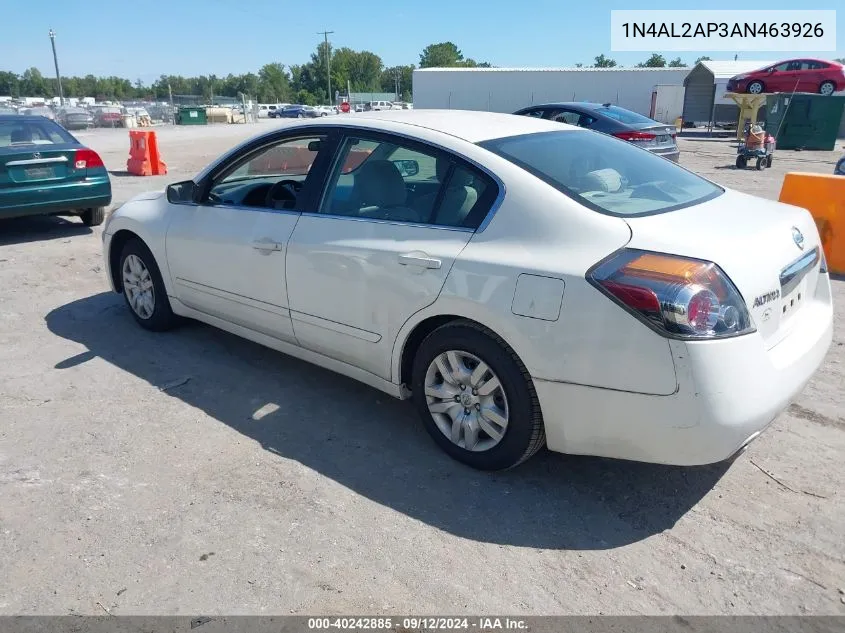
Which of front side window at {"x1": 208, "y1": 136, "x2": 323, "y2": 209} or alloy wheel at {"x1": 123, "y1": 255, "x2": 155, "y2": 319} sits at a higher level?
front side window at {"x1": 208, "y1": 136, "x2": 323, "y2": 209}

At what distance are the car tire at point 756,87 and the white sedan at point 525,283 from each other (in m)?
31.2

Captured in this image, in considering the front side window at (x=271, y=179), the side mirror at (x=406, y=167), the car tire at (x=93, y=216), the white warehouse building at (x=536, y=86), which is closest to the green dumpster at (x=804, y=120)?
the white warehouse building at (x=536, y=86)

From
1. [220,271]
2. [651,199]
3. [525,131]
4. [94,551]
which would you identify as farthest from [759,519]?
[220,271]

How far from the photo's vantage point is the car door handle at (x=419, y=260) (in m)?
3.15

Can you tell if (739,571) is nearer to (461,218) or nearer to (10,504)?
(461,218)

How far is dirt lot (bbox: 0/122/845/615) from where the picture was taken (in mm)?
2502

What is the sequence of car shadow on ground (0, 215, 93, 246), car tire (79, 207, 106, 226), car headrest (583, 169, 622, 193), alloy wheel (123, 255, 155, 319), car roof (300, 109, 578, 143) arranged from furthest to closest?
car tire (79, 207, 106, 226)
car shadow on ground (0, 215, 93, 246)
alloy wheel (123, 255, 155, 319)
car roof (300, 109, 578, 143)
car headrest (583, 169, 622, 193)

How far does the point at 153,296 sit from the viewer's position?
501 centimetres

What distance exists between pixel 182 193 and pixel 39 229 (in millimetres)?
5605

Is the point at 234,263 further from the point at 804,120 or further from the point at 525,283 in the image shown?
the point at 804,120

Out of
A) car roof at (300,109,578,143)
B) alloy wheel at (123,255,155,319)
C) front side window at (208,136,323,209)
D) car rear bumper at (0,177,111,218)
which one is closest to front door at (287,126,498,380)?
car roof at (300,109,578,143)

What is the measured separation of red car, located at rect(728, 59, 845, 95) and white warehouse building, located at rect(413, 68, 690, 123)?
13940 mm

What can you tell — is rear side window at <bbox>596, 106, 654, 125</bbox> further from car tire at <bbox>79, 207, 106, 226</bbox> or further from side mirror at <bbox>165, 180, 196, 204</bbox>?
side mirror at <bbox>165, 180, 196, 204</bbox>

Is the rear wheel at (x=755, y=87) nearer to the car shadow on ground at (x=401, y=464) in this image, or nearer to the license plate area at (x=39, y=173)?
the license plate area at (x=39, y=173)
